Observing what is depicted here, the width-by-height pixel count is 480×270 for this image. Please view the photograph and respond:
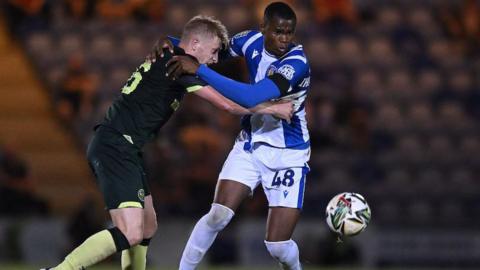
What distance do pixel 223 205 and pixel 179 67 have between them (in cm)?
113

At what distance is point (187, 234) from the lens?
39.9 feet

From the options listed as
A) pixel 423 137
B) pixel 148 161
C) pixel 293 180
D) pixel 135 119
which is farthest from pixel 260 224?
pixel 135 119

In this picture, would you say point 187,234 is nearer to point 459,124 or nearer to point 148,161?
point 148,161

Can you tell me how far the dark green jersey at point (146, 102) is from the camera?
22.3ft

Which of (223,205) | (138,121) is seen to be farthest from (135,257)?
(138,121)

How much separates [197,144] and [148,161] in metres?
0.63

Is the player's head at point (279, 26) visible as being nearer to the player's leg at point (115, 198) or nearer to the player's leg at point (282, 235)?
the player's leg at point (282, 235)

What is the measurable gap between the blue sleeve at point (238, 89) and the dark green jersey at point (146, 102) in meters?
0.17

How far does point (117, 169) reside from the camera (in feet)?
21.9

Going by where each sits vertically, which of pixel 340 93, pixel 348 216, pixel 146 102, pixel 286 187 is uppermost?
pixel 146 102

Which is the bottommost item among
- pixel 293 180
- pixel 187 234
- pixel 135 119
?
pixel 187 234

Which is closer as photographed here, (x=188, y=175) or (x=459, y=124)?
(x=188, y=175)

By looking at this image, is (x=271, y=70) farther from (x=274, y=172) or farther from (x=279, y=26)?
(x=274, y=172)

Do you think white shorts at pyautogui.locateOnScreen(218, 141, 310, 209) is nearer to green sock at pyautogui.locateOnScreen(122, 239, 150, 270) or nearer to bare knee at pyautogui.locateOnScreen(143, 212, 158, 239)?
bare knee at pyautogui.locateOnScreen(143, 212, 158, 239)
